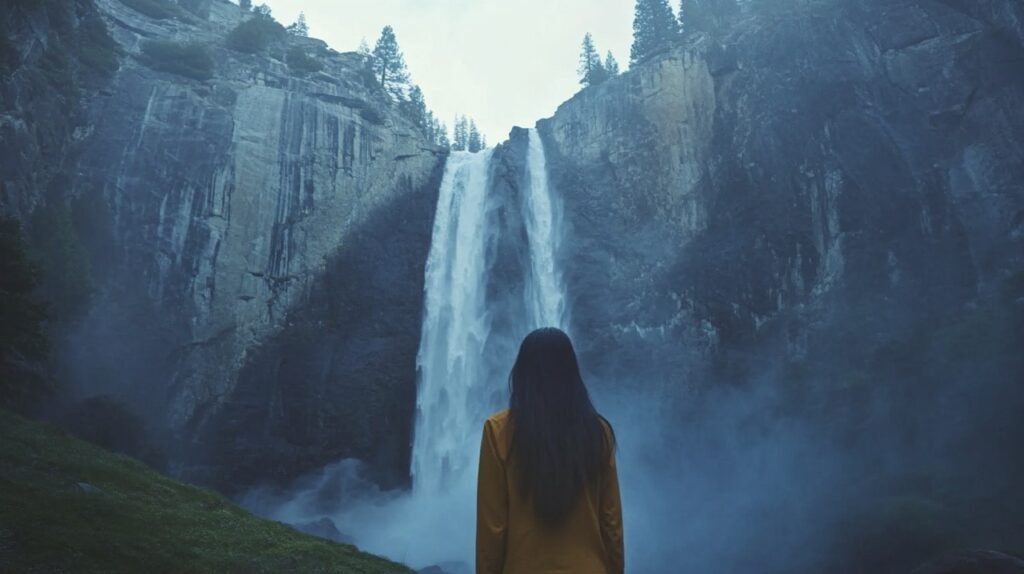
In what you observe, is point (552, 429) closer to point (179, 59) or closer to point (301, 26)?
point (179, 59)

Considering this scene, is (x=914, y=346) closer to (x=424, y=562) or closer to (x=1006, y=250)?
(x=1006, y=250)

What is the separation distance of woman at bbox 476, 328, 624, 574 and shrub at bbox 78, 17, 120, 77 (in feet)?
129

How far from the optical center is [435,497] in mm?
32438

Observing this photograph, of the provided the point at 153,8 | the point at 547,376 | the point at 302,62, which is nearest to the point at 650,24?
the point at 302,62

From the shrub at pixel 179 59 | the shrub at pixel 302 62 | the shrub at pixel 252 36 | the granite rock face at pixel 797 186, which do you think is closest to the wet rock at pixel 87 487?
the granite rock face at pixel 797 186

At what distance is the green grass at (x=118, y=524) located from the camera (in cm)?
1152

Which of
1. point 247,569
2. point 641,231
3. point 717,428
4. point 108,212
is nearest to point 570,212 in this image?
point 641,231

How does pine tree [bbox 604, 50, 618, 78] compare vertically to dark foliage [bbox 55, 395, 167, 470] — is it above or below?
above

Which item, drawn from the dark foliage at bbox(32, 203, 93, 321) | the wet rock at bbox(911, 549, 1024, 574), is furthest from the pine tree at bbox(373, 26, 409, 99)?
the wet rock at bbox(911, 549, 1024, 574)

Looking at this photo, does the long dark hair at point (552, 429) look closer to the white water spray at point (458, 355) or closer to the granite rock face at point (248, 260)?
the white water spray at point (458, 355)

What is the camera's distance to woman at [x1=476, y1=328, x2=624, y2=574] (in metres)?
3.70

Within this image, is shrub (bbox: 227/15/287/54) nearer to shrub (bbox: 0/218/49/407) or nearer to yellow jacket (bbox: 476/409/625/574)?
shrub (bbox: 0/218/49/407)

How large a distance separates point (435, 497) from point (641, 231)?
1754cm

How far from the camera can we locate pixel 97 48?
3534 centimetres
